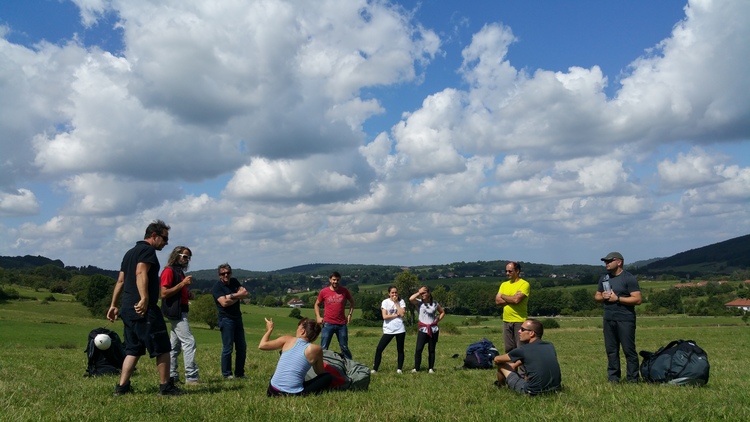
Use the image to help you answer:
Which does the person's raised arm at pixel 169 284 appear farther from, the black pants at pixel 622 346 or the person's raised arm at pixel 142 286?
the black pants at pixel 622 346

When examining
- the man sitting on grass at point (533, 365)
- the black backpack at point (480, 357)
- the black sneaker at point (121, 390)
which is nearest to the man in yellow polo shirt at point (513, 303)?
the black backpack at point (480, 357)

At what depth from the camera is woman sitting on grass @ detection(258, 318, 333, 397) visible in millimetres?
7836

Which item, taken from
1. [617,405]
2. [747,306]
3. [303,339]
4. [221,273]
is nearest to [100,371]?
[221,273]

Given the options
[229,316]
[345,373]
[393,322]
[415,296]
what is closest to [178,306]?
[229,316]

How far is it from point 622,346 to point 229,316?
7.20 meters

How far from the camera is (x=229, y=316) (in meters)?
10.6

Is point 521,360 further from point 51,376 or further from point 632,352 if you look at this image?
point 51,376

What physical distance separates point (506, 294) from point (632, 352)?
257 centimetres

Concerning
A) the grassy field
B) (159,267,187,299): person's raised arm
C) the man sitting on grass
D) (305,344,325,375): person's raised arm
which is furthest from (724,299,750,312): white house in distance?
(159,267,187,299): person's raised arm

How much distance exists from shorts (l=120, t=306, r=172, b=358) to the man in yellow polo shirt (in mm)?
6317

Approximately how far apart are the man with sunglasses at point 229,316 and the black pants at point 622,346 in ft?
22.0

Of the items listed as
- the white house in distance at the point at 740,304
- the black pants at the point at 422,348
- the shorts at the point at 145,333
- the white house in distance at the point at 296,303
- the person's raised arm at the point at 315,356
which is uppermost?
the shorts at the point at 145,333

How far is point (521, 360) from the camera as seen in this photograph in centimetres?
820

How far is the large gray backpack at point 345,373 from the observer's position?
27.9 feet
